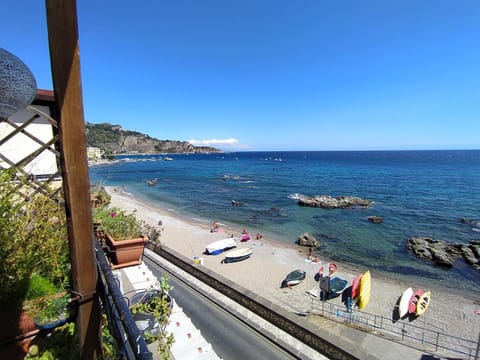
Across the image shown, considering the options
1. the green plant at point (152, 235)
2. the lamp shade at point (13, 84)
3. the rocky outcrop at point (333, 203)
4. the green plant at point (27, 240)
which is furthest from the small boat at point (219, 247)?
the rocky outcrop at point (333, 203)

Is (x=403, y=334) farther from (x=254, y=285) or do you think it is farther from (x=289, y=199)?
(x=289, y=199)

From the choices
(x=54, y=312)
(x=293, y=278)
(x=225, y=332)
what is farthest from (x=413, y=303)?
(x=54, y=312)

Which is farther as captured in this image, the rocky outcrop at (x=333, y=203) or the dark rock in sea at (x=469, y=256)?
the rocky outcrop at (x=333, y=203)

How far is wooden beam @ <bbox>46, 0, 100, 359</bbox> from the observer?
1.44 meters

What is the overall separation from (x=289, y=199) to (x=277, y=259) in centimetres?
2028

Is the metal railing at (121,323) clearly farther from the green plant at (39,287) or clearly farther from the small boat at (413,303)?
the small boat at (413,303)

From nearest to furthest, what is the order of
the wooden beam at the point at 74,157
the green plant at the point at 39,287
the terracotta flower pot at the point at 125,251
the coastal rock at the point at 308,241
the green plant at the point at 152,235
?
the wooden beam at the point at 74,157 < the green plant at the point at 39,287 < the terracotta flower pot at the point at 125,251 < the green plant at the point at 152,235 < the coastal rock at the point at 308,241

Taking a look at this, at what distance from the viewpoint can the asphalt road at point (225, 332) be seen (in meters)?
5.46

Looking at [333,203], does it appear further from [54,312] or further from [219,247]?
[54,312]

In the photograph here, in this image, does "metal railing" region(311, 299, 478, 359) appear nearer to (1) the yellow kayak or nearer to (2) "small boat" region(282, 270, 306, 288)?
(1) the yellow kayak

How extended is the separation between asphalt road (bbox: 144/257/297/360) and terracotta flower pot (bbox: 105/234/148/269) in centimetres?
252

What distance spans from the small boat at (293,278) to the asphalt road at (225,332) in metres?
7.68

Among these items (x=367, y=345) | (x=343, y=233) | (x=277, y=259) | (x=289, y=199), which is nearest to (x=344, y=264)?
(x=277, y=259)

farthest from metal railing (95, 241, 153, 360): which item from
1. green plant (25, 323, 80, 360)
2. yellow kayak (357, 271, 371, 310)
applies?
yellow kayak (357, 271, 371, 310)
